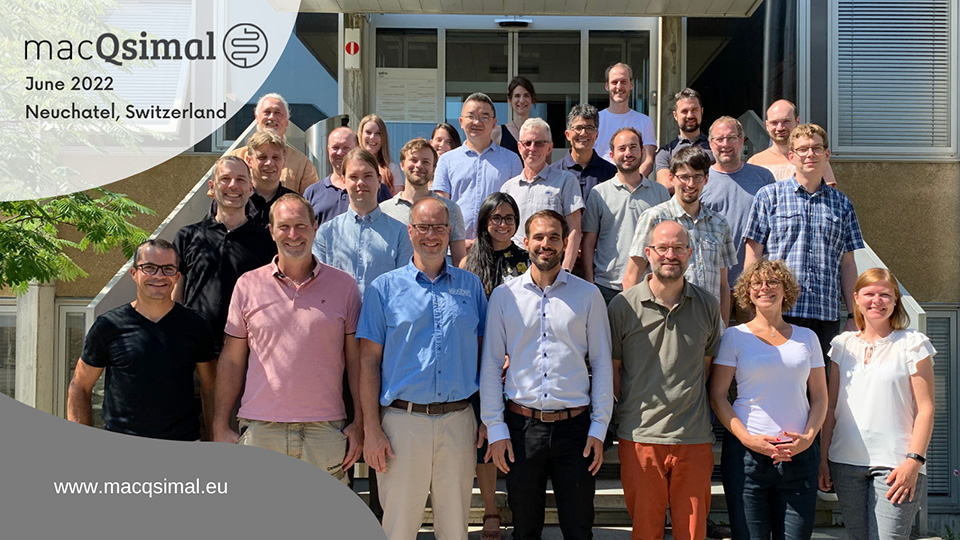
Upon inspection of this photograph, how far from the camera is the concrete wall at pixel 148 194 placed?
9.18 m

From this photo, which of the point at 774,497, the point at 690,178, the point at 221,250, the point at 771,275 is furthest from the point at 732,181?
the point at 221,250

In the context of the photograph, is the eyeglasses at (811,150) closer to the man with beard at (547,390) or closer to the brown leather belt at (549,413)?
the man with beard at (547,390)

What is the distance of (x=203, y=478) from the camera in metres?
4.36

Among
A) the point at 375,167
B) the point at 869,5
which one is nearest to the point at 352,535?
the point at 375,167

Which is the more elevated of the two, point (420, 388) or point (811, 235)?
point (811, 235)

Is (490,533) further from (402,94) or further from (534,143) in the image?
(402,94)

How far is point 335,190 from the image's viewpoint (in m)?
5.57

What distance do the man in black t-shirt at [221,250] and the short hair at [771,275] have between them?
99.4 inches

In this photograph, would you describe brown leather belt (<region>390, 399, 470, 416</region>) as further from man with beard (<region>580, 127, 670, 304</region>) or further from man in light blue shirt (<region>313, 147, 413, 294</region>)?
man with beard (<region>580, 127, 670, 304</region>)

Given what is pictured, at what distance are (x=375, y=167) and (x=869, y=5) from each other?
22.2 feet

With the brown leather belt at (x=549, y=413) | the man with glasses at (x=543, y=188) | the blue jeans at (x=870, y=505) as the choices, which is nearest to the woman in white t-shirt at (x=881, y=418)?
the blue jeans at (x=870, y=505)

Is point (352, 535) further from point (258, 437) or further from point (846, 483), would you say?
point (846, 483)

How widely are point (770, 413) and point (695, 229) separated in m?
1.19

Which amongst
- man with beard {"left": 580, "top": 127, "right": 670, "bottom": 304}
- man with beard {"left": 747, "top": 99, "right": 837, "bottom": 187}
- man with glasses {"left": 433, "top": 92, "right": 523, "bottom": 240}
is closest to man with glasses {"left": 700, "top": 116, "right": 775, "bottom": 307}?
man with beard {"left": 747, "top": 99, "right": 837, "bottom": 187}
